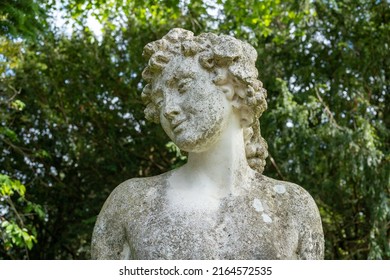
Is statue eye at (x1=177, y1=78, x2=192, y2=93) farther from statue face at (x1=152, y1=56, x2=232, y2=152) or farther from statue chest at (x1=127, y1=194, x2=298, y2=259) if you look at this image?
statue chest at (x1=127, y1=194, x2=298, y2=259)

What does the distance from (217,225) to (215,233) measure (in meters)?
0.04

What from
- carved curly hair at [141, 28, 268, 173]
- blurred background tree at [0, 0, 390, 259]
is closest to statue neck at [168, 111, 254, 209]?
carved curly hair at [141, 28, 268, 173]

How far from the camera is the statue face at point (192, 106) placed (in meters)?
3.16

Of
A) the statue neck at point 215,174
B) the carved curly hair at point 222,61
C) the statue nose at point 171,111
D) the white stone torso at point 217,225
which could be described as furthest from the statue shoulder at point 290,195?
the statue nose at point 171,111

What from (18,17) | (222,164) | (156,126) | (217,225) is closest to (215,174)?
(222,164)

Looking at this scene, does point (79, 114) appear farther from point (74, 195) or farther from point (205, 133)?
point (205, 133)

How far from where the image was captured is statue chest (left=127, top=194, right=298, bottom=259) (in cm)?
303

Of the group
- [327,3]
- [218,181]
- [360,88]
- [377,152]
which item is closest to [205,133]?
[218,181]

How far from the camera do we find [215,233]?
3.07 meters

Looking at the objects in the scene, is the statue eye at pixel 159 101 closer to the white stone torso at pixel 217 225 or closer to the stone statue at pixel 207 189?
the stone statue at pixel 207 189

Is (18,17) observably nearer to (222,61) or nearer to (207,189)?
(222,61)

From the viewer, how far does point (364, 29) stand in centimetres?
1016

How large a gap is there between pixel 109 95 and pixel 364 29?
4.41 m

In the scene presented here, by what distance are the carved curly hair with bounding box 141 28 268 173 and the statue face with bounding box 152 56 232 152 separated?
0.05 m
